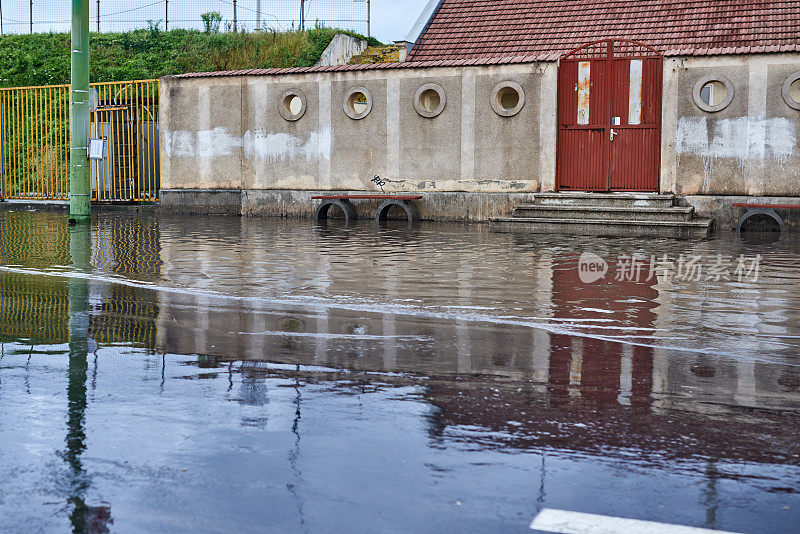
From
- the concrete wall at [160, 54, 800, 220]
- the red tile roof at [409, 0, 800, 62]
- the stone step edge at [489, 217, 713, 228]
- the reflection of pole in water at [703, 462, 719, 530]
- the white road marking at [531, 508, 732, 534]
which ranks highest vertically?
the red tile roof at [409, 0, 800, 62]

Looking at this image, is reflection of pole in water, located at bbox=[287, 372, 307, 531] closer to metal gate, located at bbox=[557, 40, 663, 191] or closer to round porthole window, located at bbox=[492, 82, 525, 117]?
metal gate, located at bbox=[557, 40, 663, 191]

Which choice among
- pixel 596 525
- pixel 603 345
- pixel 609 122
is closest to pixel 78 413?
pixel 596 525

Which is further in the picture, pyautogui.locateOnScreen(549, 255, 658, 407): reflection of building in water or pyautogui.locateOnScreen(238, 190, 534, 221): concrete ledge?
pyautogui.locateOnScreen(238, 190, 534, 221): concrete ledge

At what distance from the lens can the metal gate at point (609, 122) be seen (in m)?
19.7

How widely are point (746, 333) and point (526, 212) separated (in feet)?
41.4

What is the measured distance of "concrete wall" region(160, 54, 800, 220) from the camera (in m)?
18.7

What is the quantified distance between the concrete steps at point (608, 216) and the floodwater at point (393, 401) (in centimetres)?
710

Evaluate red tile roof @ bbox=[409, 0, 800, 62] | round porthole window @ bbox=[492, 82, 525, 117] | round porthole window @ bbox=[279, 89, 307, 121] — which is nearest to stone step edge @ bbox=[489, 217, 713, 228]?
round porthole window @ bbox=[492, 82, 525, 117]

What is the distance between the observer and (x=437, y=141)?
21.3 metres

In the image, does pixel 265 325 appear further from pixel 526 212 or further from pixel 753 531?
pixel 526 212

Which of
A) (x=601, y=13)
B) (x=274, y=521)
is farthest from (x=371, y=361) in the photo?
(x=601, y=13)

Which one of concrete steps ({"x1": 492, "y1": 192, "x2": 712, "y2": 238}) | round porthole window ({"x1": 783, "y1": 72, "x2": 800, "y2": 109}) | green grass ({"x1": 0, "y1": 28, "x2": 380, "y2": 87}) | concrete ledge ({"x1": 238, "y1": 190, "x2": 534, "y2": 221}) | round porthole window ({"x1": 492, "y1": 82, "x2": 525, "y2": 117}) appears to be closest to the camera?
concrete steps ({"x1": 492, "y1": 192, "x2": 712, "y2": 238})

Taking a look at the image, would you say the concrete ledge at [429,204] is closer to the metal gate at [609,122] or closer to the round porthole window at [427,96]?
the metal gate at [609,122]

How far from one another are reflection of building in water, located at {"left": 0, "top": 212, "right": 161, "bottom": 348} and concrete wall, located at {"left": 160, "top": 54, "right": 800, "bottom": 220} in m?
5.92
